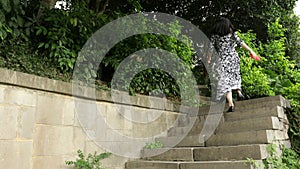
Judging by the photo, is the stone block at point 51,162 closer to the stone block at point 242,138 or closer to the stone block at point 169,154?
the stone block at point 169,154

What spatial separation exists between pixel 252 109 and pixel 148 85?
1.45 m

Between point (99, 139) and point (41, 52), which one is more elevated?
point (41, 52)

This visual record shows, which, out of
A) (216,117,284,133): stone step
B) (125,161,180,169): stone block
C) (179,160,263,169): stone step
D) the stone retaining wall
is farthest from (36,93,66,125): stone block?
(216,117,284,133): stone step

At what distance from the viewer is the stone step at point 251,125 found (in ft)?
9.67

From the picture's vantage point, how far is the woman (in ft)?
12.1

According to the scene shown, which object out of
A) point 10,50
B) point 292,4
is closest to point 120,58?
point 10,50

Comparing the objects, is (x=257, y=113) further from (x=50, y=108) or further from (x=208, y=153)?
(x=50, y=108)

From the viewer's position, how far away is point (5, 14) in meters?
2.86

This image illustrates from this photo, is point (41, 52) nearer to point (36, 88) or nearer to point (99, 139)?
point (36, 88)

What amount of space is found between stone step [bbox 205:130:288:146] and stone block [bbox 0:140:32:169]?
198 cm

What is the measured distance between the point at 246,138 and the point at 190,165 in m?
0.68

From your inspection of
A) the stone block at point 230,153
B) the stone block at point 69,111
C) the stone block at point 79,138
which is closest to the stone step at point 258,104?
the stone block at point 230,153

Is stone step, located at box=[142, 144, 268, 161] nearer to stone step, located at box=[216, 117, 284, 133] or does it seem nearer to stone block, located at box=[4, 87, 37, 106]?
stone step, located at box=[216, 117, 284, 133]

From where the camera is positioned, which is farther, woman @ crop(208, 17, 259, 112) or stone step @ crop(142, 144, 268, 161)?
woman @ crop(208, 17, 259, 112)
